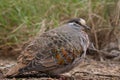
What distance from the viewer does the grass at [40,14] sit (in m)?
6.70

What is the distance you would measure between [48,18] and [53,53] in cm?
220

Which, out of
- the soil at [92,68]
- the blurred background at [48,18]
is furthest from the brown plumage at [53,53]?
the blurred background at [48,18]

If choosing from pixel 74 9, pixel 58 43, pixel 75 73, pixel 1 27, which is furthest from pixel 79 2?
pixel 58 43

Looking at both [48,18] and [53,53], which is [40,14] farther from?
[53,53]

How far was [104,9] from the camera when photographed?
725 cm

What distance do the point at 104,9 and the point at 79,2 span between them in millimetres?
402

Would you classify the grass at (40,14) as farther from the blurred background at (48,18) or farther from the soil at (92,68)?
the soil at (92,68)

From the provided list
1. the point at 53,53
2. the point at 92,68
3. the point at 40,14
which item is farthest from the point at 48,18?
the point at 53,53

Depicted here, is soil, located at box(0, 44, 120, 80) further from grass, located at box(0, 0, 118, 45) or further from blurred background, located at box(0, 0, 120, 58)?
grass, located at box(0, 0, 118, 45)

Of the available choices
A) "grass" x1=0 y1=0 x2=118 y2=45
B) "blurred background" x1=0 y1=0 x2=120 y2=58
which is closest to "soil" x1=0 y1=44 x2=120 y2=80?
"blurred background" x1=0 y1=0 x2=120 y2=58

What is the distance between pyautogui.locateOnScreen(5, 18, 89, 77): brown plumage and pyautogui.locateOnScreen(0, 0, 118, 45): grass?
5.34ft

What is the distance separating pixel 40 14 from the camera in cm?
700

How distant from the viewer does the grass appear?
6.70 m

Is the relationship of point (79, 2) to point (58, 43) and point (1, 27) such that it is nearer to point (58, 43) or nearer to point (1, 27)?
point (1, 27)
